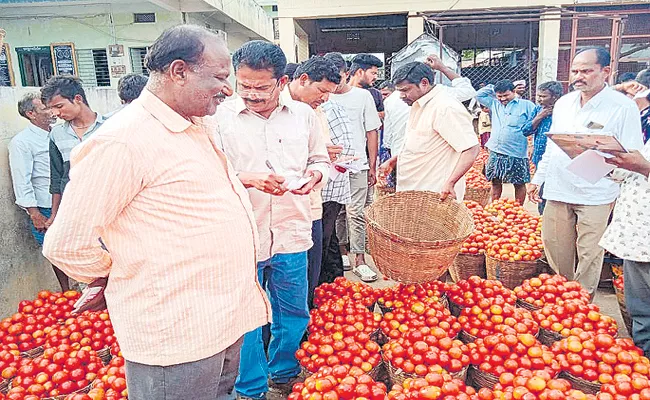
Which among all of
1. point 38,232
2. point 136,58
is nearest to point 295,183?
point 38,232

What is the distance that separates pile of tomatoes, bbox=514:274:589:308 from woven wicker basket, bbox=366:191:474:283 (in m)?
0.79

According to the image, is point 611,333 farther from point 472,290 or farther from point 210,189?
point 210,189

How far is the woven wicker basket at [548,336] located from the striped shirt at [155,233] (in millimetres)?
2275

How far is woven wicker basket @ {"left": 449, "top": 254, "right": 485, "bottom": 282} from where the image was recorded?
14.4ft

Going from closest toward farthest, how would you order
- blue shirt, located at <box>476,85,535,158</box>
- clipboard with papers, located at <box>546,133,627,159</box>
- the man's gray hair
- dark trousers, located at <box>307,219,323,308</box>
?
clipboard with papers, located at <box>546,133,627,159</box>, dark trousers, located at <box>307,219,323,308</box>, the man's gray hair, blue shirt, located at <box>476,85,535,158</box>

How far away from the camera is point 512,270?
409cm

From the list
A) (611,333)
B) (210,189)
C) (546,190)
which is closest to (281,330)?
(210,189)

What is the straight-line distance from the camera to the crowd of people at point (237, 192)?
4.81 feet

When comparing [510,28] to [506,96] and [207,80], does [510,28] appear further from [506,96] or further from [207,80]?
[207,80]

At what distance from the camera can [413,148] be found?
371cm

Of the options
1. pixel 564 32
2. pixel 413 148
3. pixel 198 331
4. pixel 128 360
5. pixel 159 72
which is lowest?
pixel 128 360

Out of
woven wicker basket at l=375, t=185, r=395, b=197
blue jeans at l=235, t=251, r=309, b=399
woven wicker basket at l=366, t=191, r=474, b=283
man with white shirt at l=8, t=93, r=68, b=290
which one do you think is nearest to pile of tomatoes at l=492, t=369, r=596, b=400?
woven wicker basket at l=366, t=191, r=474, b=283

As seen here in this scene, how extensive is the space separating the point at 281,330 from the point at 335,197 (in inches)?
53.2

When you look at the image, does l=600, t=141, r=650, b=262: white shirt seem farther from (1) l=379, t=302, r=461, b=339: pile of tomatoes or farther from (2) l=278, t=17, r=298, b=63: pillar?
(2) l=278, t=17, r=298, b=63: pillar
